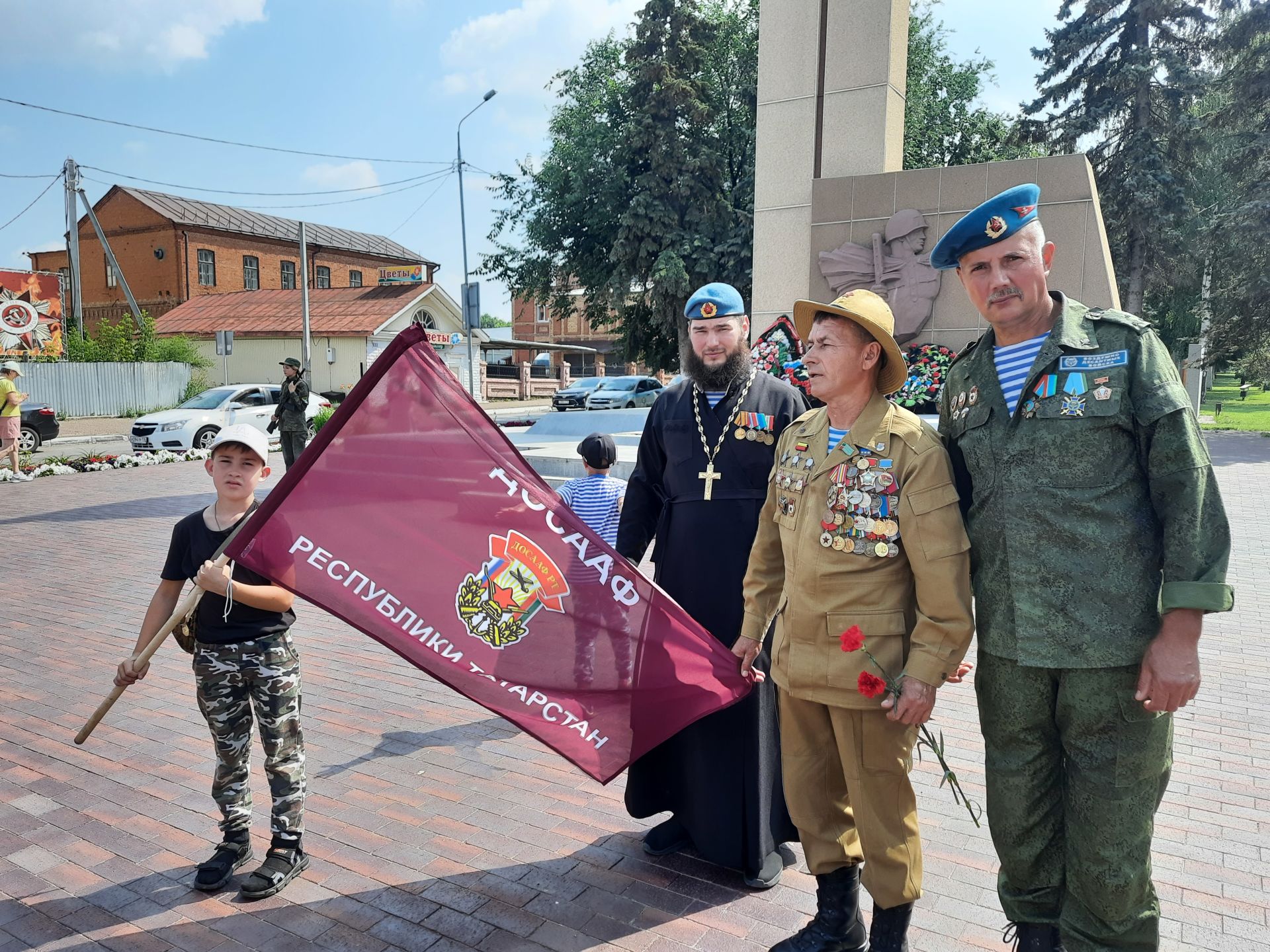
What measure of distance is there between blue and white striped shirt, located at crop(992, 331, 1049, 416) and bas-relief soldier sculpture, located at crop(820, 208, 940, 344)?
23.2 feet

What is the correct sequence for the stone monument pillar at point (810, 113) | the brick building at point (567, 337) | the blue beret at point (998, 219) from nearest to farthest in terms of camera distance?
1. the blue beret at point (998, 219)
2. the stone monument pillar at point (810, 113)
3. the brick building at point (567, 337)

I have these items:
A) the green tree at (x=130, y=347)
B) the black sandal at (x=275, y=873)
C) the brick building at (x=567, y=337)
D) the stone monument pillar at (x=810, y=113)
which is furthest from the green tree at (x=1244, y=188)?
the brick building at (x=567, y=337)

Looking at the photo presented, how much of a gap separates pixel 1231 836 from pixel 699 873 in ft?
6.76

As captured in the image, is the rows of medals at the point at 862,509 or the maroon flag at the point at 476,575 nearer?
the rows of medals at the point at 862,509

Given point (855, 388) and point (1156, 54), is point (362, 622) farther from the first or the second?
point (1156, 54)

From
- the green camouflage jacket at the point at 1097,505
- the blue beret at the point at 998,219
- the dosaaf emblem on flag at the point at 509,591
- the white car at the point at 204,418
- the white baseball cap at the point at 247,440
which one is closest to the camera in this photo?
the green camouflage jacket at the point at 1097,505

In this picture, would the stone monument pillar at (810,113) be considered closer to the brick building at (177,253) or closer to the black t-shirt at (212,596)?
the black t-shirt at (212,596)

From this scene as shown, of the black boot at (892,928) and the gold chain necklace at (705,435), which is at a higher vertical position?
the gold chain necklace at (705,435)

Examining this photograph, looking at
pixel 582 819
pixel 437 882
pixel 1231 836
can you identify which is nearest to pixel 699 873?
pixel 582 819

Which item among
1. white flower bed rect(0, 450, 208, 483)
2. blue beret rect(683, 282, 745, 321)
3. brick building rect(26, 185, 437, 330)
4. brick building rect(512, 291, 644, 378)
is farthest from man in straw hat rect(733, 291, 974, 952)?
brick building rect(512, 291, 644, 378)

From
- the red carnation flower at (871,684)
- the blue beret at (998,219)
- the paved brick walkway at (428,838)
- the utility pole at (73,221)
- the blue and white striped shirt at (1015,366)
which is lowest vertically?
the paved brick walkway at (428,838)

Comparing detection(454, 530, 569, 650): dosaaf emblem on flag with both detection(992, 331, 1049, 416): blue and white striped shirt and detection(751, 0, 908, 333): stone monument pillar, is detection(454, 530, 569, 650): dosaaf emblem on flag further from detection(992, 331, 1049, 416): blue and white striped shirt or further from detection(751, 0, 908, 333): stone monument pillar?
detection(751, 0, 908, 333): stone monument pillar

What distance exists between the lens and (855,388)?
254cm

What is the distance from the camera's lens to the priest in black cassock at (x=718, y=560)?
3100 mm
